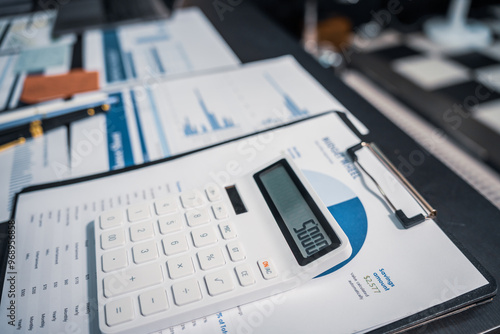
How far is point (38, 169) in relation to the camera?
50 cm

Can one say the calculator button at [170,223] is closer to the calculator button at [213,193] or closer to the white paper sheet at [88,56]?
the calculator button at [213,193]

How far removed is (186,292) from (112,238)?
0.33ft

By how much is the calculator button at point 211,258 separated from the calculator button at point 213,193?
0.20 feet

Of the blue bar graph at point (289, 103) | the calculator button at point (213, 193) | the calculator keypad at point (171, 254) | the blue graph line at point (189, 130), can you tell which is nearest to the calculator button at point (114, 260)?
the calculator keypad at point (171, 254)

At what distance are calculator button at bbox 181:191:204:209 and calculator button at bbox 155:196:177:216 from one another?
10 mm

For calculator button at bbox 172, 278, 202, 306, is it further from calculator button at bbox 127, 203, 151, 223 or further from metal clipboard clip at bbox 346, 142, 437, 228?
metal clipboard clip at bbox 346, 142, 437, 228

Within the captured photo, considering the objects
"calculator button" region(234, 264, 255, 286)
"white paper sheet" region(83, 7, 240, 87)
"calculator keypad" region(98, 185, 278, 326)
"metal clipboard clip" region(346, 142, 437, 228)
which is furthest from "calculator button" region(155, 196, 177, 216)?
"white paper sheet" region(83, 7, 240, 87)

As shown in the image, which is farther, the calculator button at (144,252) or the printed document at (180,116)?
the printed document at (180,116)

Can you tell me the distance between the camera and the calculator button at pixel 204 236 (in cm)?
37

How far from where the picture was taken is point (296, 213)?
0.39m

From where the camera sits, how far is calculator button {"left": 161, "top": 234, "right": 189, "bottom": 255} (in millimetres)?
367

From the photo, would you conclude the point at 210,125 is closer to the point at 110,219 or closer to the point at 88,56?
the point at 110,219

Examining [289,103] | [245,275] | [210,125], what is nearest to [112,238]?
[245,275]

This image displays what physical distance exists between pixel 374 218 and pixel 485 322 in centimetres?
13
